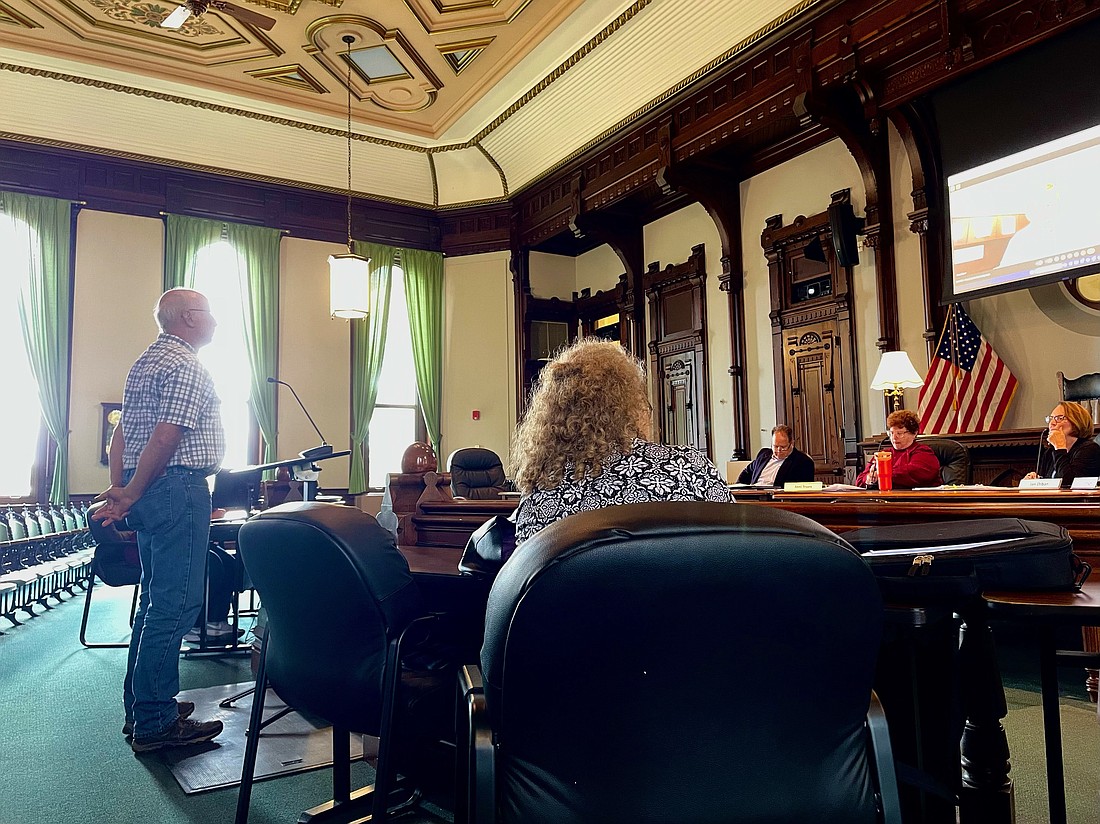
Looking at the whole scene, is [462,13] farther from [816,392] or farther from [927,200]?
[816,392]

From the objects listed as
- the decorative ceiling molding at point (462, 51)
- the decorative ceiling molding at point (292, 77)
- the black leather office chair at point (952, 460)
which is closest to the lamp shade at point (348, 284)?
the decorative ceiling molding at point (462, 51)

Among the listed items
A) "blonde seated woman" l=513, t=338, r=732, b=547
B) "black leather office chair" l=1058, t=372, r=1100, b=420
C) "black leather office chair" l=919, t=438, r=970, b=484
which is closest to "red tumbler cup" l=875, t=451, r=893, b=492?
"black leather office chair" l=919, t=438, r=970, b=484

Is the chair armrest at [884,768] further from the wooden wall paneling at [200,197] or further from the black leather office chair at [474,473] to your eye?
the wooden wall paneling at [200,197]

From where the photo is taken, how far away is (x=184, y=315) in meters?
2.83

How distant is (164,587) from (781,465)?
13.4ft

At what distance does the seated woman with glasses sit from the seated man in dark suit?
148 cm

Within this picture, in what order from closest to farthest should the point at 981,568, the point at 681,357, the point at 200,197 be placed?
the point at 981,568, the point at 681,357, the point at 200,197

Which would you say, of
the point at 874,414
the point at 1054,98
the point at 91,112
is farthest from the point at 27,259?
the point at 1054,98

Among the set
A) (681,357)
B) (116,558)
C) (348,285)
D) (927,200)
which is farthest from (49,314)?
(927,200)

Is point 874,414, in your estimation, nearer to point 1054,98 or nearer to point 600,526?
point 1054,98

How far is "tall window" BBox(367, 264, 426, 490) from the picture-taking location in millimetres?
9484

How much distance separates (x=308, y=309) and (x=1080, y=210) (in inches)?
291

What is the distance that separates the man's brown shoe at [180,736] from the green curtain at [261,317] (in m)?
6.21

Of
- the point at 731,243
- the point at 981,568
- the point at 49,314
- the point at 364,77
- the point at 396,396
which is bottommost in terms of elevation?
the point at 981,568
